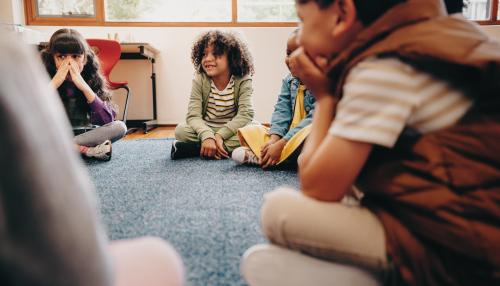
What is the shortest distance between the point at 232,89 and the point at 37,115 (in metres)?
1.86

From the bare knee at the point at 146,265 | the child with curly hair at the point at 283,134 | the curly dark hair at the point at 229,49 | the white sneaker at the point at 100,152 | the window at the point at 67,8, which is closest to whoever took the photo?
the bare knee at the point at 146,265

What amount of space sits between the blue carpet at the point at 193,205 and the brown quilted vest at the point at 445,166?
0.32 m

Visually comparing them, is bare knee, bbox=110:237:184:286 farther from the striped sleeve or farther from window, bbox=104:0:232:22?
window, bbox=104:0:232:22

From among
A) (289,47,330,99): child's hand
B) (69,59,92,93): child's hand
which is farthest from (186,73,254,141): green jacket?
(289,47,330,99): child's hand

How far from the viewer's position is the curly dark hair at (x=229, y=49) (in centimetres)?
204

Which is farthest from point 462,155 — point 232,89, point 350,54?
point 232,89

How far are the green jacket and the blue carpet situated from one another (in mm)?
229

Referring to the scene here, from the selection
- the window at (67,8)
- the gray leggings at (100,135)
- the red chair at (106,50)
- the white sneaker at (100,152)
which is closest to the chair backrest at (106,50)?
the red chair at (106,50)

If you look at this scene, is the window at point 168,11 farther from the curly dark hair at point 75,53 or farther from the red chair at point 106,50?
the curly dark hair at point 75,53

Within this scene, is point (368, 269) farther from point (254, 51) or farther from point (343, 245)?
point (254, 51)

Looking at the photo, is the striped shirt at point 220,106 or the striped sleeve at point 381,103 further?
the striped shirt at point 220,106

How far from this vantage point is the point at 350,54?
486mm

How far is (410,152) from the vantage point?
18.4 inches

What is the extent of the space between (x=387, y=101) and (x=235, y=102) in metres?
1.68
